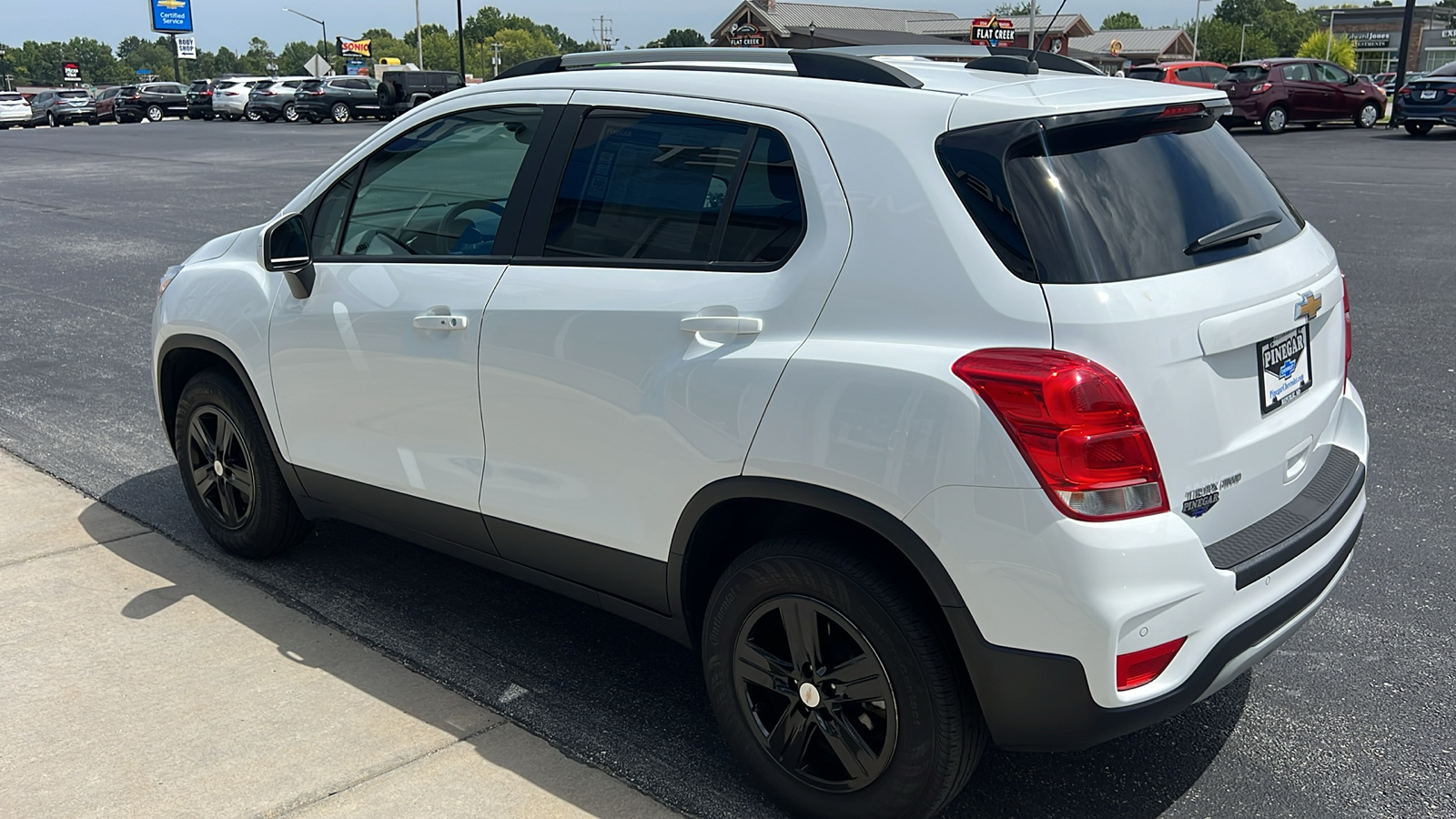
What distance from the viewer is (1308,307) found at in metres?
2.93

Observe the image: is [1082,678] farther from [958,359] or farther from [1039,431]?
[958,359]

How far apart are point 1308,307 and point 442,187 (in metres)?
2.56

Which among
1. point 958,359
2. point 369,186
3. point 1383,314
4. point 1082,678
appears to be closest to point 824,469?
point 958,359

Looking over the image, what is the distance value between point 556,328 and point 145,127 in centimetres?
4816

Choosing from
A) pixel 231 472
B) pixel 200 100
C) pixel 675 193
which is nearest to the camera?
pixel 675 193

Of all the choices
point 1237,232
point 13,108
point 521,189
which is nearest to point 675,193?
point 521,189

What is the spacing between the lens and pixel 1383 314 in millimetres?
8547

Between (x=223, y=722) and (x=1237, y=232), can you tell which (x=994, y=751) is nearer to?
(x=1237, y=232)

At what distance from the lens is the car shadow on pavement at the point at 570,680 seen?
3.16 metres

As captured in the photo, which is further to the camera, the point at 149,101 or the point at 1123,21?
the point at 1123,21

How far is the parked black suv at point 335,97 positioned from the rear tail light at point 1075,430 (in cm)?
4688

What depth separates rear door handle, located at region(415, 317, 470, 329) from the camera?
3.51 meters

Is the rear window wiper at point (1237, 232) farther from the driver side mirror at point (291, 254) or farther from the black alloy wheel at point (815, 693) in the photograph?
the driver side mirror at point (291, 254)

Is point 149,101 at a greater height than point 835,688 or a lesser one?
greater
